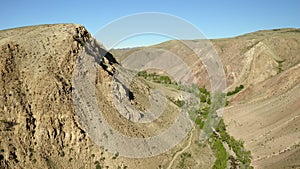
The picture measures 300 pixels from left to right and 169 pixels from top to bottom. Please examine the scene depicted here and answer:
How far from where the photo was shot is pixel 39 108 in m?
37.8

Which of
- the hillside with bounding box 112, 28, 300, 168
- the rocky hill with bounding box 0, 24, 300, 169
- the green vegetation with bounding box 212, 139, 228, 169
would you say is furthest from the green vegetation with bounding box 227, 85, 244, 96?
the green vegetation with bounding box 212, 139, 228, 169

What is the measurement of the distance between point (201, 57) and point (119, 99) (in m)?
81.3

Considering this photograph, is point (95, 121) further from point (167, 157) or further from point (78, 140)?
point (167, 157)

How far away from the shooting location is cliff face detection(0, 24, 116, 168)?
34656mm

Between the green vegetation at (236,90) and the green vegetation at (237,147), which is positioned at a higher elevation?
the green vegetation at (236,90)

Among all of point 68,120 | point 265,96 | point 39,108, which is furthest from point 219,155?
point 265,96

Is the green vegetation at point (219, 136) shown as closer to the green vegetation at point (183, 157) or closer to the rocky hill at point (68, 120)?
the rocky hill at point (68, 120)

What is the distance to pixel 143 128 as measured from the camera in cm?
4575

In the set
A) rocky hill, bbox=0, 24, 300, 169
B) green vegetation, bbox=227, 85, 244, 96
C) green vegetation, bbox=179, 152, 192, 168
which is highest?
Answer: green vegetation, bbox=227, 85, 244, 96

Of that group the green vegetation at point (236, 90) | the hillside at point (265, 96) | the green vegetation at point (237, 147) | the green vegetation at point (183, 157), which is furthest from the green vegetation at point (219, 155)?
the green vegetation at point (236, 90)

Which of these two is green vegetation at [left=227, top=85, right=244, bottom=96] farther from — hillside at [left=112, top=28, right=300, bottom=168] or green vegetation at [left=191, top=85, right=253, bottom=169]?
green vegetation at [left=191, top=85, right=253, bottom=169]

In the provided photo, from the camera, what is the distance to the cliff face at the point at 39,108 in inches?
1364

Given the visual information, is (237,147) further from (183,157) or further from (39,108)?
(39,108)

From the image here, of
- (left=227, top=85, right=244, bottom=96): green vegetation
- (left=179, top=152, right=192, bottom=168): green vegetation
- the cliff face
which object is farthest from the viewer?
(left=227, top=85, right=244, bottom=96): green vegetation
